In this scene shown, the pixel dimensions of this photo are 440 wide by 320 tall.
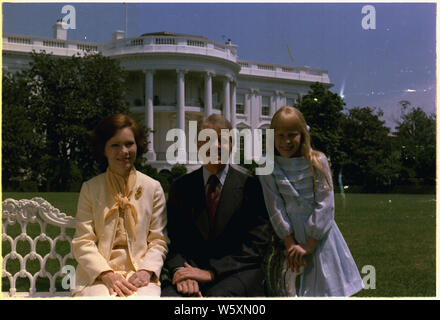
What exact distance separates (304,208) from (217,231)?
0.70 m

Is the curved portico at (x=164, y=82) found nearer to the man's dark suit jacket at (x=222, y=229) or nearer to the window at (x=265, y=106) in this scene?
the window at (x=265, y=106)

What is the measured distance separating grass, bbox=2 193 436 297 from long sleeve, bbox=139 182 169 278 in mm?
1896

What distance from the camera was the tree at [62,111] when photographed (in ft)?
18.4

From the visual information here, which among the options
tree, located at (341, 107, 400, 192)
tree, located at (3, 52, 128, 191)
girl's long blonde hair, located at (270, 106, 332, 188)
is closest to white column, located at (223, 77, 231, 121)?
tree, located at (3, 52, 128, 191)

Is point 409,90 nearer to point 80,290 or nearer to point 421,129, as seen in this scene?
point 421,129

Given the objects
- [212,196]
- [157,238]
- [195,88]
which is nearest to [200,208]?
[212,196]

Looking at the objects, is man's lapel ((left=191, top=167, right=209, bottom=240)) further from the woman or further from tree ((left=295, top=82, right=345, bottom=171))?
tree ((left=295, top=82, right=345, bottom=171))

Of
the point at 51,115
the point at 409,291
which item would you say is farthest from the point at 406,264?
the point at 51,115

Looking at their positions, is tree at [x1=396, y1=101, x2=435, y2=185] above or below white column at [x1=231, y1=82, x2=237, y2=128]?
below

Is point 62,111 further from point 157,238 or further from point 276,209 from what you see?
point 276,209

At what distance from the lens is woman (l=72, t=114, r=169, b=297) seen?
3.38 m

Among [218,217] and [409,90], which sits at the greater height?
[409,90]

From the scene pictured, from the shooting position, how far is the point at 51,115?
6027 mm

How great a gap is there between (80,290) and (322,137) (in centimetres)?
270
